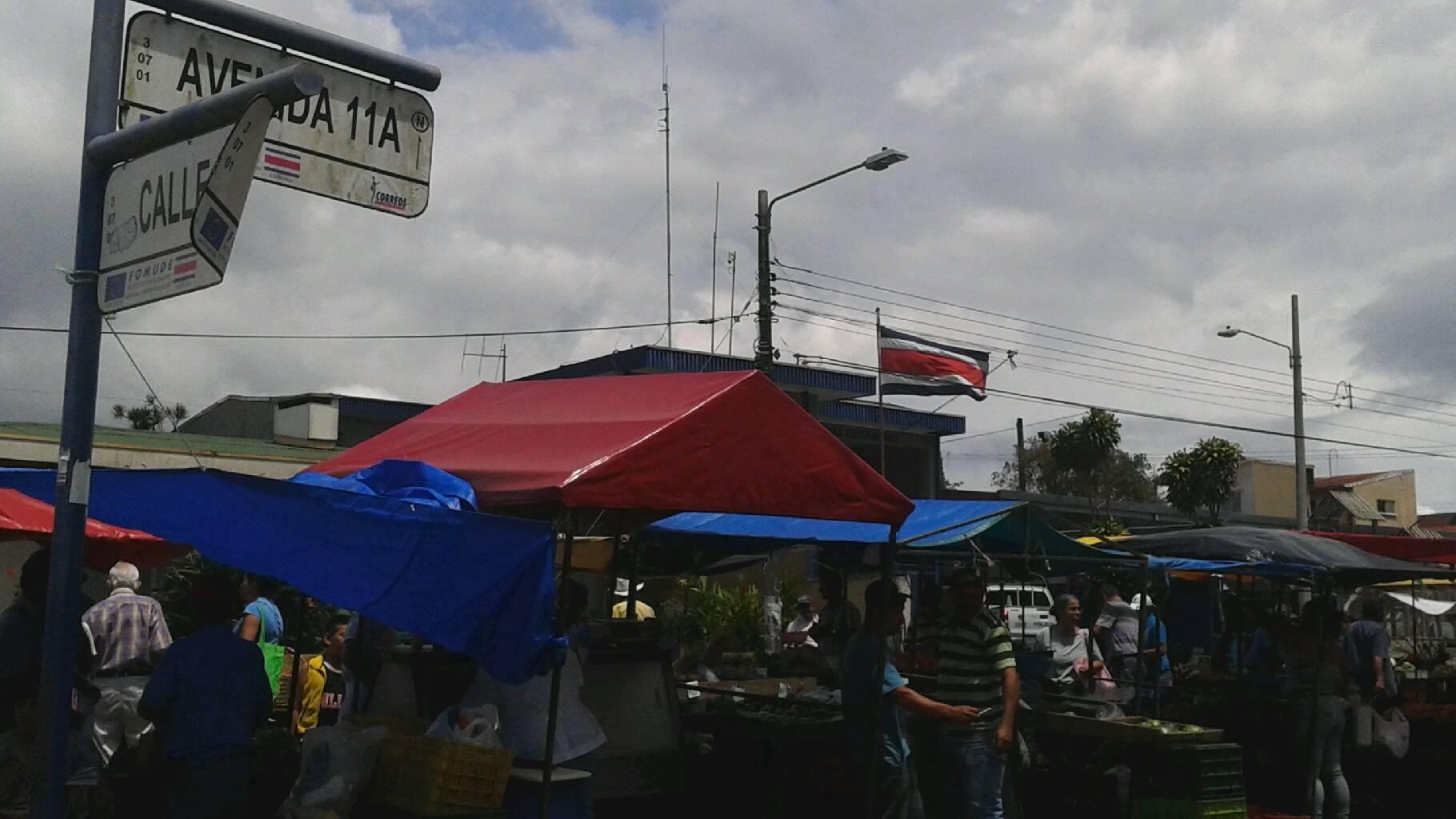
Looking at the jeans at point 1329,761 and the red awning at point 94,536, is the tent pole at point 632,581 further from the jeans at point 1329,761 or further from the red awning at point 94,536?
the jeans at point 1329,761

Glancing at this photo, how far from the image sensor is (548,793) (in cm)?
615

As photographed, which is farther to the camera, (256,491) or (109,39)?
(256,491)

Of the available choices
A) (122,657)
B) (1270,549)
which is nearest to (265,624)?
(122,657)

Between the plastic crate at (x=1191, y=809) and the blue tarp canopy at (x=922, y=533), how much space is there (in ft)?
7.47

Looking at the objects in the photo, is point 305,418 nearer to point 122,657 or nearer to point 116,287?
point 122,657

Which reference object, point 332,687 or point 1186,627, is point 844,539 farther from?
point 1186,627

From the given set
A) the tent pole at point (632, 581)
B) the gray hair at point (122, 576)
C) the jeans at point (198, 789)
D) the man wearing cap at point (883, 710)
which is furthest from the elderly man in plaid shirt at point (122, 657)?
the man wearing cap at point (883, 710)

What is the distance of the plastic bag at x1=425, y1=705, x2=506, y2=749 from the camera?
5.93 m

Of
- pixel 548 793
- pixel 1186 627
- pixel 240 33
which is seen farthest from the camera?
pixel 1186 627

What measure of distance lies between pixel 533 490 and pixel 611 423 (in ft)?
3.09

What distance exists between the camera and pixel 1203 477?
4797 cm

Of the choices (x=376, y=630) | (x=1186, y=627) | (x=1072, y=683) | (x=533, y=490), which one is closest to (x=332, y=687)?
(x=376, y=630)

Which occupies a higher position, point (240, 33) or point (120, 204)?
point (240, 33)

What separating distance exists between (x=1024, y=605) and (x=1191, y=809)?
2061 centimetres
